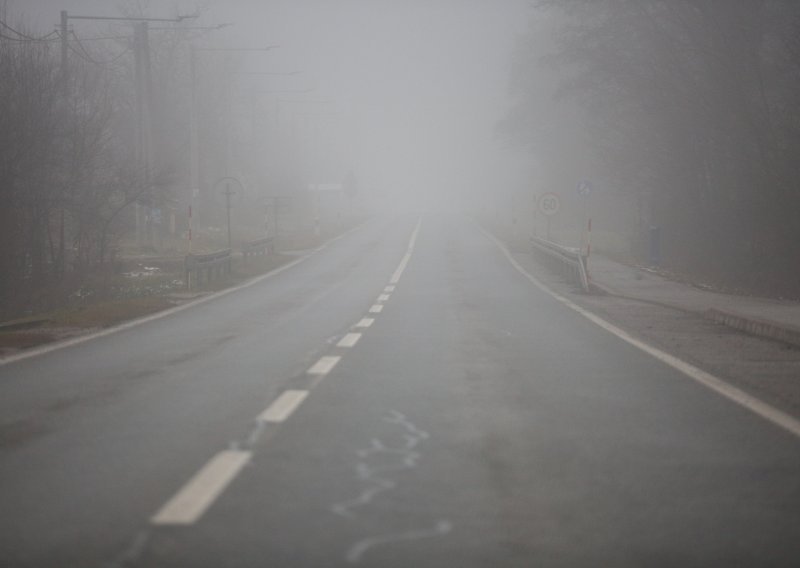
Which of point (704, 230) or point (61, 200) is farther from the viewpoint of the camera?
point (704, 230)

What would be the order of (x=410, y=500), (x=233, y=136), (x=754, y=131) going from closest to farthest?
(x=410, y=500) → (x=754, y=131) → (x=233, y=136)

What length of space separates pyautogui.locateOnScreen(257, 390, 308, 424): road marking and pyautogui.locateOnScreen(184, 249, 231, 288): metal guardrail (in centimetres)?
1447

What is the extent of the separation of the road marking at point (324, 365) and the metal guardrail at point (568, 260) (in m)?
11.9

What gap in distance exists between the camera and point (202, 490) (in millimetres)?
4996

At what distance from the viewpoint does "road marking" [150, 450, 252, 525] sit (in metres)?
4.53

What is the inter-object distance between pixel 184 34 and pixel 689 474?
52.1 metres

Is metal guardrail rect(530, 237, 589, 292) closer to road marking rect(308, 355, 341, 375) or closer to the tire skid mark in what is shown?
road marking rect(308, 355, 341, 375)

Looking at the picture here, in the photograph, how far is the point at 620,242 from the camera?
4394 centimetres

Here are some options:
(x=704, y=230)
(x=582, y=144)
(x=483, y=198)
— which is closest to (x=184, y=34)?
(x=582, y=144)

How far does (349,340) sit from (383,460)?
6.46 meters

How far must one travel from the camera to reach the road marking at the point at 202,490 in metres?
4.53

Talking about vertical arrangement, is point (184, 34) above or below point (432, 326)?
above

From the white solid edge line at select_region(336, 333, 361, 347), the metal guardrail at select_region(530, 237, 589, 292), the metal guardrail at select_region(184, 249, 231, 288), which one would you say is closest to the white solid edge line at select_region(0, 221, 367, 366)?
the metal guardrail at select_region(184, 249, 231, 288)

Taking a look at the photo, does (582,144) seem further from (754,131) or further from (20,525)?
(20,525)
